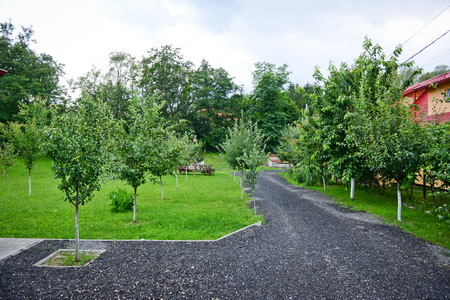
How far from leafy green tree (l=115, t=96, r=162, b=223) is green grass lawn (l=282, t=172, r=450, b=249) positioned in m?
9.71

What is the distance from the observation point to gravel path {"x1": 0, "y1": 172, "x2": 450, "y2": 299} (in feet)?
15.8

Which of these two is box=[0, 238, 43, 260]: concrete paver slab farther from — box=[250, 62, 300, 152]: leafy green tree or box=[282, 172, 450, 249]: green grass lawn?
box=[250, 62, 300, 152]: leafy green tree

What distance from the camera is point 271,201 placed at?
46.4 feet

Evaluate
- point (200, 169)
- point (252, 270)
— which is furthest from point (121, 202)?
point (200, 169)

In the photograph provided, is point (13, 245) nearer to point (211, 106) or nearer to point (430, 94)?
point (430, 94)

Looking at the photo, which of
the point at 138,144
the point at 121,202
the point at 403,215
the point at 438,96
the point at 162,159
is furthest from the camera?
the point at 438,96

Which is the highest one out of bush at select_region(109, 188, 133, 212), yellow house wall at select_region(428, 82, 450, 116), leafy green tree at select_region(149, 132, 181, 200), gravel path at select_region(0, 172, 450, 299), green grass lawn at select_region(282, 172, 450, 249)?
yellow house wall at select_region(428, 82, 450, 116)

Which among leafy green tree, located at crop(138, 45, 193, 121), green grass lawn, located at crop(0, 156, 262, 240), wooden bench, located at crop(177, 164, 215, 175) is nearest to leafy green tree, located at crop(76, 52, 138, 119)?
leafy green tree, located at crop(138, 45, 193, 121)

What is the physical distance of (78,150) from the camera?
20.1 ft

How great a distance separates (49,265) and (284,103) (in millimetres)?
52351

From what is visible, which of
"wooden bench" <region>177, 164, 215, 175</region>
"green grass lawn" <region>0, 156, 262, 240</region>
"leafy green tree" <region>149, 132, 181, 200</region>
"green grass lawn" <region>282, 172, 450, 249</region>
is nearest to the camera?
"green grass lawn" <region>0, 156, 262, 240</region>

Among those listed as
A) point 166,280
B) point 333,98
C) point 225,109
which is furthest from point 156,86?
A: point 166,280

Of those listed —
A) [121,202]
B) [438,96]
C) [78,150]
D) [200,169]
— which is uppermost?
[438,96]

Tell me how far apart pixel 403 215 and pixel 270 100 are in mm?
44605
